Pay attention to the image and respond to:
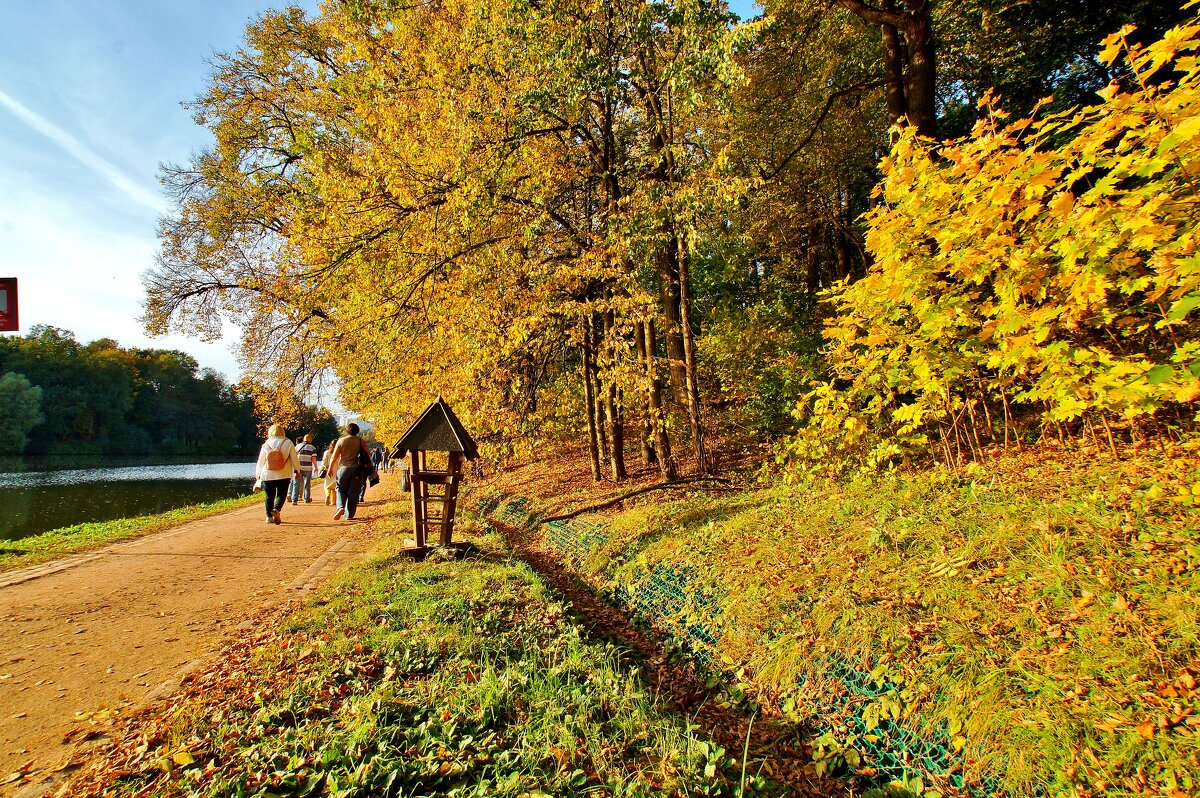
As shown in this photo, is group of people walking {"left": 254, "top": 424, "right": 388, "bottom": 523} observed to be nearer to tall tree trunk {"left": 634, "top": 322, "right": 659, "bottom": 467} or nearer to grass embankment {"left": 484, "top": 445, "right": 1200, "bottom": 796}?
tall tree trunk {"left": 634, "top": 322, "right": 659, "bottom": 467}

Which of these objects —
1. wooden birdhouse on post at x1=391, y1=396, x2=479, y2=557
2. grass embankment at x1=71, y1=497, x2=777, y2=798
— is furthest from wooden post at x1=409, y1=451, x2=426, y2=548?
grass embankment at x1=71, y1=497, x2=777, y2=798

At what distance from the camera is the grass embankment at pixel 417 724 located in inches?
100

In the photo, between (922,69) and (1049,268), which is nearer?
(1049,268)

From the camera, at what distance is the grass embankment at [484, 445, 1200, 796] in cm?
248

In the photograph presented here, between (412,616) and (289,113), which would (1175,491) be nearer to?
(412,616)

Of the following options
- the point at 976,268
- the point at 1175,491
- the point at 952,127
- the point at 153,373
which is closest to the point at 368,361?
the point at 976,268

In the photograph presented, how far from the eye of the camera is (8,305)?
22.4 feet

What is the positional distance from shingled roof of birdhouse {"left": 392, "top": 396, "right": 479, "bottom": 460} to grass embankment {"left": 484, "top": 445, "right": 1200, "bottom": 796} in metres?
3.39

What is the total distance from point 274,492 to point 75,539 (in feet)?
8.68

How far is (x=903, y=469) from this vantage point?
20.4ft

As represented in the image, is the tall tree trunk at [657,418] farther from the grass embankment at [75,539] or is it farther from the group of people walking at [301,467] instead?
the grass embankment at [75,539]

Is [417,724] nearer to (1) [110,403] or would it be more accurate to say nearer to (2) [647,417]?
(2) [647,417]

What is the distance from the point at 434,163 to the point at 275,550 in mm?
6176

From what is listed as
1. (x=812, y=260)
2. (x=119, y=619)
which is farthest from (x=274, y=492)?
(x=812, y=260)
